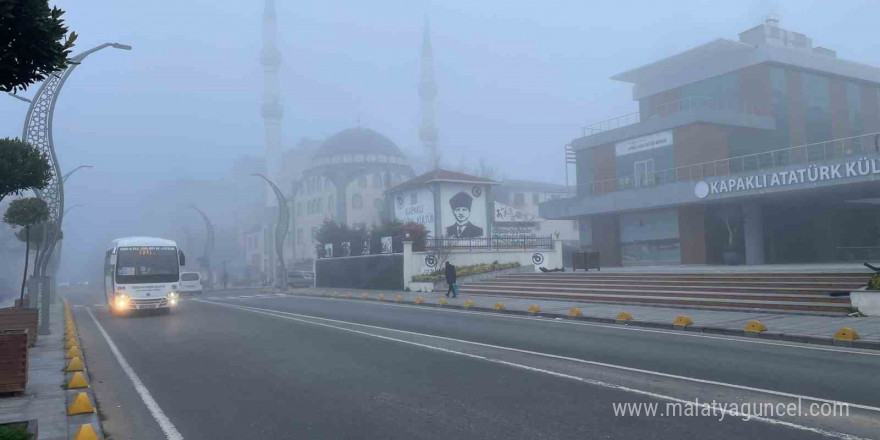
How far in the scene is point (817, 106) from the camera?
3991cm

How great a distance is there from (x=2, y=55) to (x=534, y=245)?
109ft

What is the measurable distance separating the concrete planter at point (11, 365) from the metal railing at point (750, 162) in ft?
94.1

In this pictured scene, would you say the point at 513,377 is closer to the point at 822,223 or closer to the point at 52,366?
the point at 52,366

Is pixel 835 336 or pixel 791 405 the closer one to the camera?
pixel 791 405

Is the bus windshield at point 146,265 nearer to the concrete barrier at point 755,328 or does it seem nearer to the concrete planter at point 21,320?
the concrete planter at point 21,320

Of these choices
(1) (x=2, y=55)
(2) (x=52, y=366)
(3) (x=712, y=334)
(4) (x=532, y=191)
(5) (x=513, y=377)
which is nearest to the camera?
(1) (x=2, y=55)

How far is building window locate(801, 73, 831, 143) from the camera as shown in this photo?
39.4m

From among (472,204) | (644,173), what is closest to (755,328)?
(644,173)

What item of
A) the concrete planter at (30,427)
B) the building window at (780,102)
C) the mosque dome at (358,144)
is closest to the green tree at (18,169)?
the concrete planter at (30,427)

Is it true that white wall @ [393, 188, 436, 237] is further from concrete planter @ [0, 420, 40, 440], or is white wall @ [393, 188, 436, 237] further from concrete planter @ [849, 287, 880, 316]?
concrete planter @ [0, 420, 40, 440]

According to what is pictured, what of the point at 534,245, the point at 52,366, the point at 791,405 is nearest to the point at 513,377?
the point at 791,405

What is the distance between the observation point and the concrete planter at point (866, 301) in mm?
14523

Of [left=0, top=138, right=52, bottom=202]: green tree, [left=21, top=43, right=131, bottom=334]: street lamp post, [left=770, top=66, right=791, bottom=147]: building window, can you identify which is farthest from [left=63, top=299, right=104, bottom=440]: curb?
[left=770, top=66, right=791, bottom=147]: building window

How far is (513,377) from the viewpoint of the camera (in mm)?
9039
